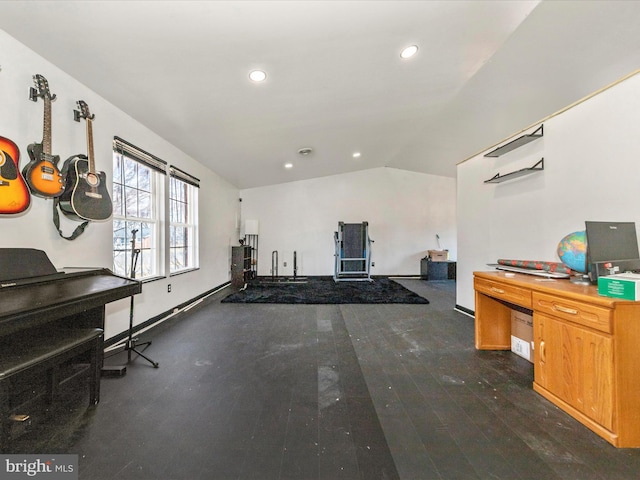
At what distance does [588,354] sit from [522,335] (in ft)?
3.14

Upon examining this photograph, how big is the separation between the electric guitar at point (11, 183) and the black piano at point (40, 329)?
11.4 inches

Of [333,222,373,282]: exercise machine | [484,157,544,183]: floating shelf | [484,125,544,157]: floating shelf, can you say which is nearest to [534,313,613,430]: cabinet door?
[484,157,544,183]: floating shelf

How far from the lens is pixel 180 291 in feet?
12.2

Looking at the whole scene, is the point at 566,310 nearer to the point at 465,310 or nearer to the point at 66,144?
the point at 465,310

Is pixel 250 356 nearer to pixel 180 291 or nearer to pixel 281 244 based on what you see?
pixel 180 291

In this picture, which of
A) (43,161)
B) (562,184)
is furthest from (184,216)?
(562,184)

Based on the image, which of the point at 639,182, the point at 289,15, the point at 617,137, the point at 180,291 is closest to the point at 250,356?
the point at 180,291

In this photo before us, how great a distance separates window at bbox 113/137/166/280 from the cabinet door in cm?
354

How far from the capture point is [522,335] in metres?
2.27

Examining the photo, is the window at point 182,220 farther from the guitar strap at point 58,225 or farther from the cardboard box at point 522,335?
the cardboard box at point 522,335

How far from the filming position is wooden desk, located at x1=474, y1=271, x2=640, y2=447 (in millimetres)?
1277

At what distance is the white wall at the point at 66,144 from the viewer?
1.67 meters

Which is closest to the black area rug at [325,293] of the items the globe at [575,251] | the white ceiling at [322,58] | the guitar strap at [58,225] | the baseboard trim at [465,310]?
the baseboard trim at [465,310]

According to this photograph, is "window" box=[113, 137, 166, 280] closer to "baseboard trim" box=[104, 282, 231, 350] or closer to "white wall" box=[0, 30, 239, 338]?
"white wall" box=[0, 30, 239, 338]
